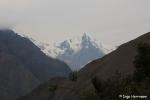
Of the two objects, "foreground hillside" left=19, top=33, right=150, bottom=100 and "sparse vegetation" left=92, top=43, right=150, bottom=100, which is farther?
"foreground hillside" left=19, top=33, right=150, bottom=100

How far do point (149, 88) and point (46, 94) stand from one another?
12309 centimetres

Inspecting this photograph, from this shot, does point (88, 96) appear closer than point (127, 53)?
Yes

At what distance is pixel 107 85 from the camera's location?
36281mm

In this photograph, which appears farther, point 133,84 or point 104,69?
point 104,69

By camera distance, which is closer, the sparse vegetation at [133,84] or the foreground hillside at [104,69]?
the sparse vegetation at [133,84]

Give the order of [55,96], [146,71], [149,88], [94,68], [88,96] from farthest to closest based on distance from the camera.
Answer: [55,96] → [94,68] → [146,71] → [88,96] → [149,88]

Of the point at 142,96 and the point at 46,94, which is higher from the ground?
the point at 46,94

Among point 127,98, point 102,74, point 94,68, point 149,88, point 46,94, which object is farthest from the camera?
point 46,94

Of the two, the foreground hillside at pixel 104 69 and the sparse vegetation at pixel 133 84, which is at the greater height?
the foreground hillside at pixel 104 69

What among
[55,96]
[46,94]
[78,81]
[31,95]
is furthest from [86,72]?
[31,95]

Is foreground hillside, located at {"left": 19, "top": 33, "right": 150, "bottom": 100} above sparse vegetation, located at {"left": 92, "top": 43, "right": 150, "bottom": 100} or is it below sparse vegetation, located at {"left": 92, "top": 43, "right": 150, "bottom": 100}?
above

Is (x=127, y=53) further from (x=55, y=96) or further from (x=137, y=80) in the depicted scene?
(x=137, y=80)

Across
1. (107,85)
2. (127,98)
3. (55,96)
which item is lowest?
(127,98)

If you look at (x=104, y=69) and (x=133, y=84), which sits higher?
(x=104, y=69)
